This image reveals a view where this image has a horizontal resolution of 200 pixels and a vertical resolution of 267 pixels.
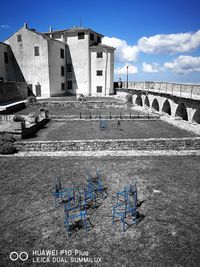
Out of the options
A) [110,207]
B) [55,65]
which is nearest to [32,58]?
[55,65]

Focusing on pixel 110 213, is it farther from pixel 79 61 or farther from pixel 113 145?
pixel 79 61

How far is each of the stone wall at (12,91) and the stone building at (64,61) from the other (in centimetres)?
314

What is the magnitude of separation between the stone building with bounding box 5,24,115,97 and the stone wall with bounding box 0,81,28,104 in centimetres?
314

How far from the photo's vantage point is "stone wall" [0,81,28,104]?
1201 inches

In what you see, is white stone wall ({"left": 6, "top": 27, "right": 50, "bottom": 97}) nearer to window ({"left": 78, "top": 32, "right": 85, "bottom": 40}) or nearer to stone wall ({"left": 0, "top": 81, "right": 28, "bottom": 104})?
stone wall ({"left": 0, "top": 81, "right": 28, "bottom": 104})

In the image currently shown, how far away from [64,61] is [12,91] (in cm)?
1397

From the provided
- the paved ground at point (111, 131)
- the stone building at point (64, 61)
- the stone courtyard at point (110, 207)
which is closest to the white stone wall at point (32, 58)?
the stone building at point (64, 61)

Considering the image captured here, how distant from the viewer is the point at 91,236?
634 cm

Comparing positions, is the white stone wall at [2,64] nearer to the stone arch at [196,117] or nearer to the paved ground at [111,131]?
the paved ground at [111,131]

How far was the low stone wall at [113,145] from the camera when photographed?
47.2ft

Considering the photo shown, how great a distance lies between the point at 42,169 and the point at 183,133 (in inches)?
523

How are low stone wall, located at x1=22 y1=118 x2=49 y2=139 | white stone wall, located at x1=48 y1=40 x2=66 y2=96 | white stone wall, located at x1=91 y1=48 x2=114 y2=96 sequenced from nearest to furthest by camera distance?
low stone wall, located at x1=22 y1=118 x2=49 y2=139 → white stone wall, located at x1=48 y1=40 x2=66 y2=96 → white stone wall, located at x1=91 y1=48 x2=114 y2=96

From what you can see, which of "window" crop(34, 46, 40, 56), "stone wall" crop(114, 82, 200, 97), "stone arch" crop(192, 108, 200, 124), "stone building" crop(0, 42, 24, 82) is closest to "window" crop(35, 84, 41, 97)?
"stone building" crop(0, 42, 24, 82)

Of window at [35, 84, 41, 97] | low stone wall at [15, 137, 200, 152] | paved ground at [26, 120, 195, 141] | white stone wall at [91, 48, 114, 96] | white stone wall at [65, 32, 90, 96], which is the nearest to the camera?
low stone wall at [15, 137, 200, 152]
